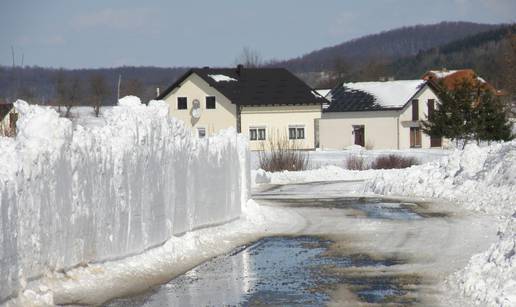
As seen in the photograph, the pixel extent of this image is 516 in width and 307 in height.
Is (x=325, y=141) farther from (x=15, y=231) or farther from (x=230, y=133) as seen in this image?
(x=15, y=231)

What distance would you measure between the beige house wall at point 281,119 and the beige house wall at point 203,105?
1199mm

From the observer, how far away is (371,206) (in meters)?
25.4

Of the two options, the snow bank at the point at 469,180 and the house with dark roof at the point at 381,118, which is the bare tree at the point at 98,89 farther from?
the snow bank at the point at 469,180

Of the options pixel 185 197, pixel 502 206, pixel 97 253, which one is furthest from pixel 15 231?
pixel 502 206

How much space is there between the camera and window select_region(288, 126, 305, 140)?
77.2 m

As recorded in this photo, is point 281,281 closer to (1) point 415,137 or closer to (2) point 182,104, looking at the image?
(2) point 182,104

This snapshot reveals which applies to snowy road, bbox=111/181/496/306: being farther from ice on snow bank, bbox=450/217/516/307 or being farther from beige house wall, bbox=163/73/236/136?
beige house wall, bbox=163/73/236/136

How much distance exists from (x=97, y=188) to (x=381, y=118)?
6945 cm

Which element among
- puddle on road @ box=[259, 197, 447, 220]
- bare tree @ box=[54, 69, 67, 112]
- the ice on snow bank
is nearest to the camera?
the ice on snow bank

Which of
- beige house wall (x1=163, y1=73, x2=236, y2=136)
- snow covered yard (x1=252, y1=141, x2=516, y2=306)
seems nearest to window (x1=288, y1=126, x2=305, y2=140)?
beige house wall (x1=163, y1=73, x2=236, y2=136)

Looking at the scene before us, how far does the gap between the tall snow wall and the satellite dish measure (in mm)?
59383

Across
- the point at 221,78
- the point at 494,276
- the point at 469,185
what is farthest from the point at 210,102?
the point at 494,276

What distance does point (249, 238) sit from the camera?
61.5 ft

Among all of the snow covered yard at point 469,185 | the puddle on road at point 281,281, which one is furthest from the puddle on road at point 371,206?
the puddle on road at point 281,281
